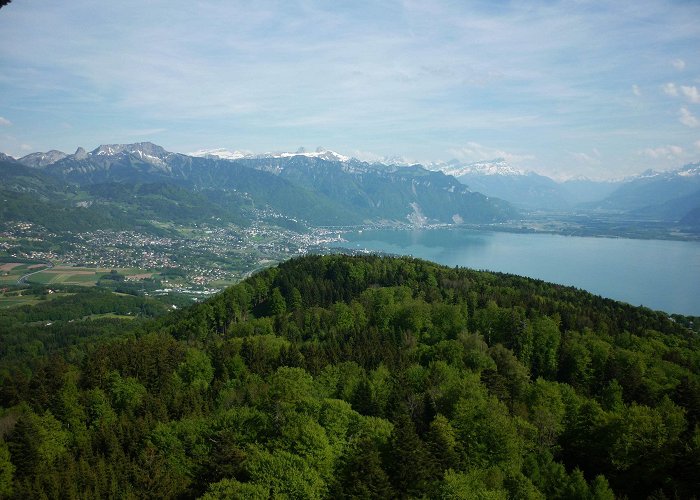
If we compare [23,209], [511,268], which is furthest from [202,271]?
[23,209]

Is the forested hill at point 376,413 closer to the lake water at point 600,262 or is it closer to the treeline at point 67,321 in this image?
the treeline at point 67,321

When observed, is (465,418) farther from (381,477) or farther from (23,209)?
(23,209)

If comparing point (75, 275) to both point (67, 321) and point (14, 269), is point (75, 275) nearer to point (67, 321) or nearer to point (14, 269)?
point (14, 269)

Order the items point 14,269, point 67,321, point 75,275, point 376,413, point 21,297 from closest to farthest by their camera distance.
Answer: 1. point 376,413
2. point 67,321
3. point 21,297
4. point 75,275
5. point 14,269

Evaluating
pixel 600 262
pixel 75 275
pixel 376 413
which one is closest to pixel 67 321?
pixel 75 275

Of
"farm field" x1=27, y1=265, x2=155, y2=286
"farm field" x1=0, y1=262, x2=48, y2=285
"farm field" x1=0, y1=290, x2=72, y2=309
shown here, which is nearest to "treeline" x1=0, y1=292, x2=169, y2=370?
"farm field" x1=0, y1=290, x2=72, y2=309

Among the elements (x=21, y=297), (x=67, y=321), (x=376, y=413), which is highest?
(x=376, y=413)
